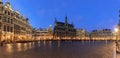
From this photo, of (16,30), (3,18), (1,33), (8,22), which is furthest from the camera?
(16,30)

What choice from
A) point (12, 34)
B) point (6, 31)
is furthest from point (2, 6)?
point (12, 34)

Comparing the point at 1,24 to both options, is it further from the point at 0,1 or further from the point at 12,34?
the point at 12,34

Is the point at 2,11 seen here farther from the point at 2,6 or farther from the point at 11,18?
the point at 11,18

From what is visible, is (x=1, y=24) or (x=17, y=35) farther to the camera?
(x=17, y=35)

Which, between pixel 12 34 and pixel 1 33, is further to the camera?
pixel 12 34

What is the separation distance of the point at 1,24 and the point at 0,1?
30.0 feet

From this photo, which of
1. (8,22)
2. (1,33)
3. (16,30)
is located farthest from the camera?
(16,30)

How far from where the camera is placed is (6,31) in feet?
380

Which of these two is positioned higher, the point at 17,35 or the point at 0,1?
the point at 0,1

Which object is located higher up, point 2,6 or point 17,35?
point 2,6

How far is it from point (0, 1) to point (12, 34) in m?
22.4

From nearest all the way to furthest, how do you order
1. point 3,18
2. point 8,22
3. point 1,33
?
1. point 1,33
2. point 3,18
3. point 8,22

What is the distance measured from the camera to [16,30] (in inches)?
5615

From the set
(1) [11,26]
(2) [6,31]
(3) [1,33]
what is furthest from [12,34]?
(3) [1,33]
